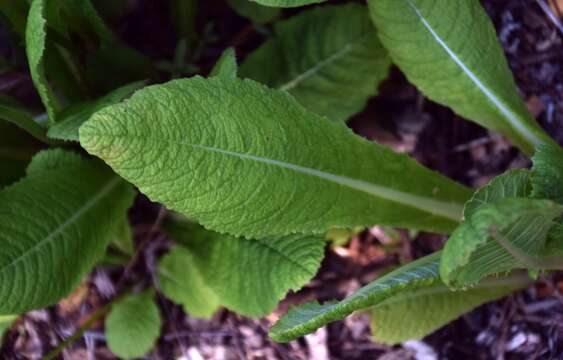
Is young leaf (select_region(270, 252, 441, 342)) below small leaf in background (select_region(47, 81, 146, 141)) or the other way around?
below

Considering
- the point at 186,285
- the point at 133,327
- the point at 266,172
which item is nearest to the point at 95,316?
the point at 133,327

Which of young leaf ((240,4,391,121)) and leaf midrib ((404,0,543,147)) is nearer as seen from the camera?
leaf midrib ((404,0,543,147))

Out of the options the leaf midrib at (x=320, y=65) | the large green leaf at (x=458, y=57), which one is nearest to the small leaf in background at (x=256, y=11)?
the leaf midrib at (x=320, y=65)

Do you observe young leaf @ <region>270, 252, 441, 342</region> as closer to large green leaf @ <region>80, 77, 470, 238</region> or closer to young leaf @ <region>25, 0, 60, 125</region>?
large green leaf @ <region>80, 77, 470, 238</region>

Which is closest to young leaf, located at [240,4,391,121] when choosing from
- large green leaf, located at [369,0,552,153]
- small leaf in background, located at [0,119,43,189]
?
large green leaf, located at [369,0,552,153]

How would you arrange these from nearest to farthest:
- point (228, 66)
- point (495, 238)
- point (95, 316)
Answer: point (495, 238) < point (228, 66) < point (95, 316)

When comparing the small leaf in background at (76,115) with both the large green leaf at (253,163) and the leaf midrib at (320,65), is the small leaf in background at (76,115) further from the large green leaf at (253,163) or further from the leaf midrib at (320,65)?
the leaf midrib at (320,65)

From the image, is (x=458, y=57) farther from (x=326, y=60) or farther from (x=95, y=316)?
(x=95, y=316)

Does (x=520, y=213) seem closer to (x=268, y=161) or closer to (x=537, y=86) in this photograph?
(x=268, y=161)
